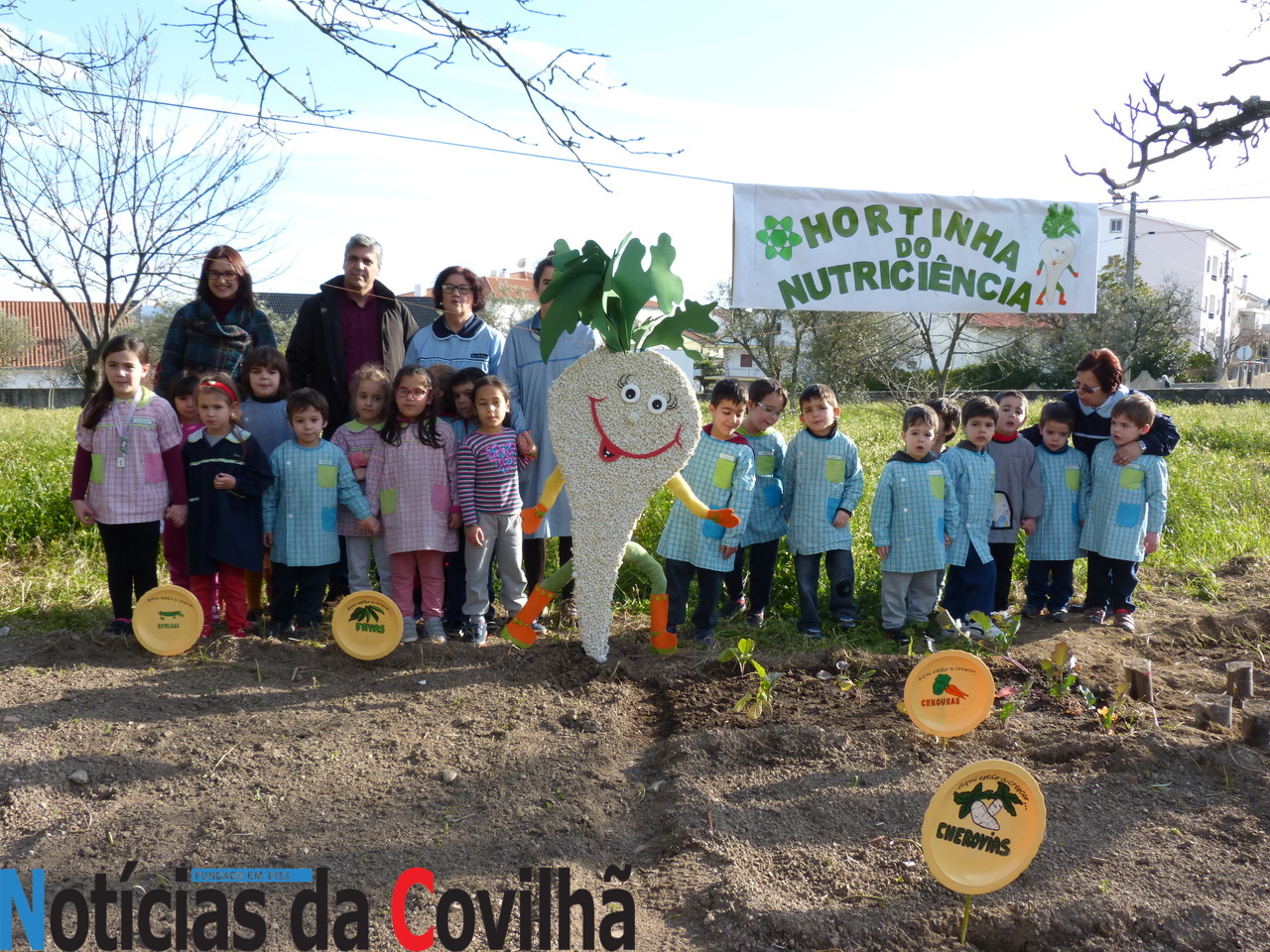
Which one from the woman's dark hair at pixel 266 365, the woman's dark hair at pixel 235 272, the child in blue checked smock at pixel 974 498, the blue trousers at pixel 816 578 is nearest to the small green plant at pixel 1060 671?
the child in blue checked smock at pixel 974 498

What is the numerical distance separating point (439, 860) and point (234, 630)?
2288 millimetres

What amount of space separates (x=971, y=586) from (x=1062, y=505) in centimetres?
76

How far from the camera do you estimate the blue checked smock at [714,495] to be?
435cm

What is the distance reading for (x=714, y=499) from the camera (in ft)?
14.3

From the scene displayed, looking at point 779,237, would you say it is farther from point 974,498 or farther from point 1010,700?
point 1010,700

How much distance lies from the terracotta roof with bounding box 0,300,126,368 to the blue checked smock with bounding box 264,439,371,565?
3299 cm

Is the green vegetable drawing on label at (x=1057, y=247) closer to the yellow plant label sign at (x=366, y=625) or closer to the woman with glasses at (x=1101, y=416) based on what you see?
the woman with glasses at (x=1101, y=416)

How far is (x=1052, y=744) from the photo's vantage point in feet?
10.5

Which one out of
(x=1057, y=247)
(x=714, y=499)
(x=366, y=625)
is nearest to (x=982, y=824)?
(x=714, y=499)

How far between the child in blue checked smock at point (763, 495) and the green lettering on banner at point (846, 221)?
111 cm

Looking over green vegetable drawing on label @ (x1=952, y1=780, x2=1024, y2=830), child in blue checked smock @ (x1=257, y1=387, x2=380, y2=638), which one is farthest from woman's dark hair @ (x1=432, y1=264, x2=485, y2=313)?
green vegetable drawing on label @ (x1=952, y1=780, x2=1024, y2=830)

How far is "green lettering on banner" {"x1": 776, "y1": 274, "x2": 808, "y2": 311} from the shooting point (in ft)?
16.4

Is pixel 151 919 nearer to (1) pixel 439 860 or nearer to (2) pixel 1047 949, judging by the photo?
(1) pixel 439 860

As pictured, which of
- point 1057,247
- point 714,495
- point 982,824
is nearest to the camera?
point 982,824
